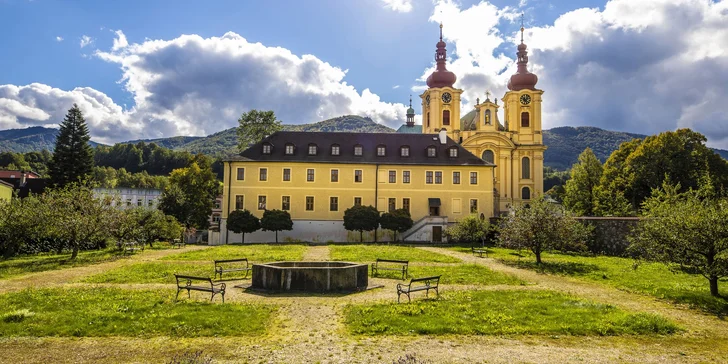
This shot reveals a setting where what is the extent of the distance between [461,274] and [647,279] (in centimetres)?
667

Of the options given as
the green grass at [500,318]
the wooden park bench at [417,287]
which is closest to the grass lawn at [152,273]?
the wooden park bench at [417,287]

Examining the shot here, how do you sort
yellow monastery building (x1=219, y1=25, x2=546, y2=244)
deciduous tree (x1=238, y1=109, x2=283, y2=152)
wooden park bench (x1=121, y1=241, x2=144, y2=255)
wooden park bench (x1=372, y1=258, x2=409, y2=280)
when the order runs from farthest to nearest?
deciduous tree (x1=238, y1=109, x2=283, y2=152) < yellow monastery building (x1=219, y1=25, x2=546, y2=244) < wooden park bench (x1=121, y1=241, x2=144, y2=255) < wooden park bench (x1=372, y1=258, x2=409, y2=280)

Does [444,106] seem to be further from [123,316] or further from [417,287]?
[123,316]

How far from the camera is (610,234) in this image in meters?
28.6

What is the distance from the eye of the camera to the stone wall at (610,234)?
27.0 meters

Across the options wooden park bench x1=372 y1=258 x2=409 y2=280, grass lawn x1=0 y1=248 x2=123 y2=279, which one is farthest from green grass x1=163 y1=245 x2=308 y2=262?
wooden park bench x1=372 y1=258 x2=409 y2=280

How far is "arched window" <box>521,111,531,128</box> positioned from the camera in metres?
65.1

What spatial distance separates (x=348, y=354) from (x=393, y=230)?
3323cm

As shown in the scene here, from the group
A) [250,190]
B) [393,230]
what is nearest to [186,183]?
[250,190]

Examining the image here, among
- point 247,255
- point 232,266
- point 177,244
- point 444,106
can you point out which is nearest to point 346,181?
point 177,244

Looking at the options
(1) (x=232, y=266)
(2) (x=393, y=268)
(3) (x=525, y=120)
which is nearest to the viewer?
(2) (x=393, y=268)

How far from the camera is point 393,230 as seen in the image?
40.9 metres

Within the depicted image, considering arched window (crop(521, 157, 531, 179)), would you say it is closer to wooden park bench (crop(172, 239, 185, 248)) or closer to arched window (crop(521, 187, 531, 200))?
arched window (crop(521, 187, 531, 200))

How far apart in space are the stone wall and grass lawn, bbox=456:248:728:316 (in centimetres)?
502
